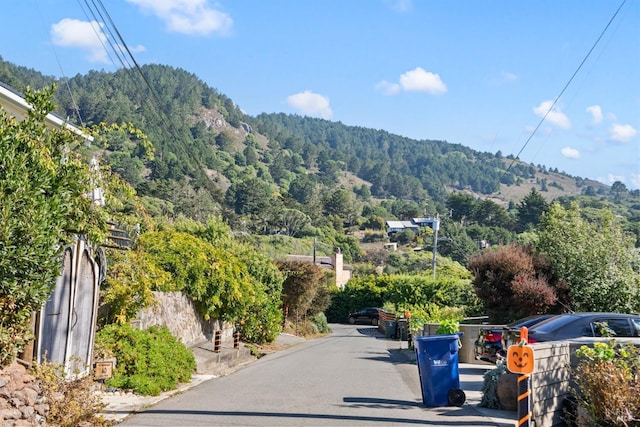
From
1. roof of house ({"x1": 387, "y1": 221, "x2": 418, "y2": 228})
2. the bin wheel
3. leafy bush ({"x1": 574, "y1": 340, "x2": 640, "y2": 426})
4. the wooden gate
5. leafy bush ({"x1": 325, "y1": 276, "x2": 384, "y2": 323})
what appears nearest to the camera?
leafy bush ({"x1": 574, "y1": 340, "x2": 640, "y2": 426})

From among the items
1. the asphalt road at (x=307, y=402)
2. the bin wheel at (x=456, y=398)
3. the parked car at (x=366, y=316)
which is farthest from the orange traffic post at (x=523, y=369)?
the parked car at (x=366, y=316)

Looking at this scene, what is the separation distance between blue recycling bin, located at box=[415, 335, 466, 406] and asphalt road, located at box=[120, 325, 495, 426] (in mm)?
235

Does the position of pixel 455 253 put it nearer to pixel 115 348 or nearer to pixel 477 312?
pixel 477 312

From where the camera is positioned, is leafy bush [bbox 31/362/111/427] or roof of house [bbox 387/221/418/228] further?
roof of house [bbox 387/221/418/228]

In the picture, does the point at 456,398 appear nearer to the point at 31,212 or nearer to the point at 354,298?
the point at 31,212

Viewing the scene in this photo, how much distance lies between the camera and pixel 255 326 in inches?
1054

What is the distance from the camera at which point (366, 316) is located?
182 feet

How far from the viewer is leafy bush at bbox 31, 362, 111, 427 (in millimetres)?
8453

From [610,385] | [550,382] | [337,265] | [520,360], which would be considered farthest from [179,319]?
[337,265]

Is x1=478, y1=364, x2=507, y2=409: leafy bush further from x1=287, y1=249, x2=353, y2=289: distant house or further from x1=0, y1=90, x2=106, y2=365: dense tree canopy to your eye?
x1=287, y1=249, x2=353, y2=289: distant house

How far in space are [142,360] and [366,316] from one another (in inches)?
1719

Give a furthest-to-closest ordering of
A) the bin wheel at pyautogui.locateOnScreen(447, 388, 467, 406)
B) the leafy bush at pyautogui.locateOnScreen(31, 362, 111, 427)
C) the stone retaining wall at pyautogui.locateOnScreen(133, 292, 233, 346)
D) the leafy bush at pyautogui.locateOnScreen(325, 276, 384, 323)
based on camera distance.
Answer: the leafy bush at pyautogui.locateOnScreen(325, 276, 384, 323) → the stone retaining wall at pyautogui.locateOnScreen(133, 292, 233, 346) → the bin wheel at pyautogui.locateOnScreen(447, 388, 467, 406) → the leafy bush at pyautogui.locateOnScreen(31, 362, 111, 427)

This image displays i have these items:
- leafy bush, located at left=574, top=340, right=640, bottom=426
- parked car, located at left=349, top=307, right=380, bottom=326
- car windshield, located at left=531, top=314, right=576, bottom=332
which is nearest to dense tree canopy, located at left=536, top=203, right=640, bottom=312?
car windshield, located at left=531, top=314, right=576, bottom=332

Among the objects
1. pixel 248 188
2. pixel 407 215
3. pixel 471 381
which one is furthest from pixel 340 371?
pixel 407 215
